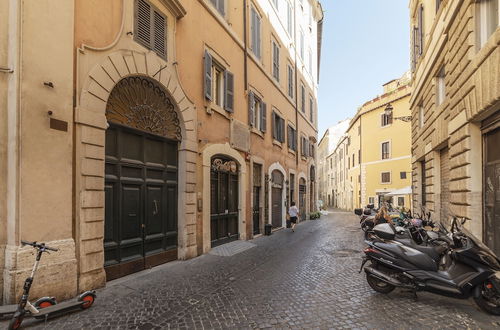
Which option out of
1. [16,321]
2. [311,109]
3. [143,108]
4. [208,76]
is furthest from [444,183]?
[311,109]

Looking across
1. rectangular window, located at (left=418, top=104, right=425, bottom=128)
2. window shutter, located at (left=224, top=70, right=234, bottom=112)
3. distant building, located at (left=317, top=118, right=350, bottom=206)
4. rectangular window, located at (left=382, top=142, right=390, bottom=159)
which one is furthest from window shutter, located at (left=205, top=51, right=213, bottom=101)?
distant building, located at (left=317, top=118, right=350, bottom=206)

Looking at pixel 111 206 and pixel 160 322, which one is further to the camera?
pixel 111 206

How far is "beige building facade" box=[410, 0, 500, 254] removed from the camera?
6082 millimetres

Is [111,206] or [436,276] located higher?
[111,206]

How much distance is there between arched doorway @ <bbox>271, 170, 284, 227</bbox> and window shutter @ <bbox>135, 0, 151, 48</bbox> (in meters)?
9.26

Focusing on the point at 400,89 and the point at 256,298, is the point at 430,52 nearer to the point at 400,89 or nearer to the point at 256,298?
the point at 256,298

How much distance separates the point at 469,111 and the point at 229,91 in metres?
6.67

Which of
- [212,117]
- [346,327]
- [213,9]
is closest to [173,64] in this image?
[212,117]

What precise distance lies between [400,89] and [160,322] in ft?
104

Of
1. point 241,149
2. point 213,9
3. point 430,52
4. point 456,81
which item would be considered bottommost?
point 241,149

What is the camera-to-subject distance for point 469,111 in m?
6.79

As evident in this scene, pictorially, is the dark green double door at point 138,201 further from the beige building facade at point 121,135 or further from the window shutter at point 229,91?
the window shutter at point 229,91

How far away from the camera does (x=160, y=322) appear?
407 cm

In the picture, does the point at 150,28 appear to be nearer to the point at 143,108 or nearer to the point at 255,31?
the point at 143,108
